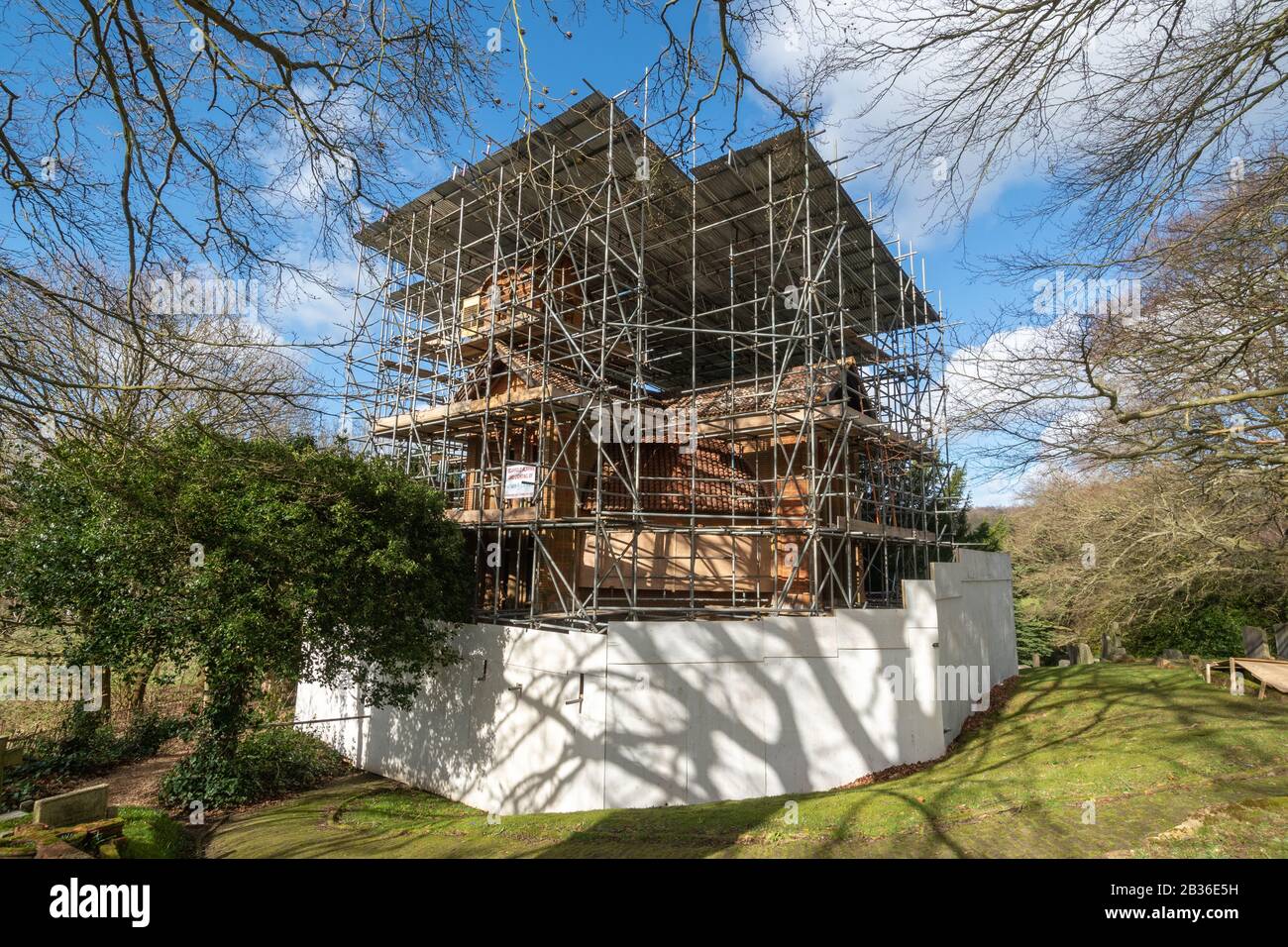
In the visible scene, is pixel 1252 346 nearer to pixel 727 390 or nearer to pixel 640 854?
pixel 727 390

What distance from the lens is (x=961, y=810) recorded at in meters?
6.59

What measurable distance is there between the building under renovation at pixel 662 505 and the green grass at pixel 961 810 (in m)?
0.85

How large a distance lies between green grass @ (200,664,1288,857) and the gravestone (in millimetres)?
1408

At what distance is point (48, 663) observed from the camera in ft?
35.9

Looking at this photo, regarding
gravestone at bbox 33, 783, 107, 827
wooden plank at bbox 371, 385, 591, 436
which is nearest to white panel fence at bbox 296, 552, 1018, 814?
wooden plank at bbox 371, 385, 591, 436

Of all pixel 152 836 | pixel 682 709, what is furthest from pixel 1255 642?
pixel 152 836

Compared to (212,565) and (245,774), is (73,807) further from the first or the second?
(212,565)

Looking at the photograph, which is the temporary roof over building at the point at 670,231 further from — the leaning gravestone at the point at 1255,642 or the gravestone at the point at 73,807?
the leaning gravestone at the point at 1255,642

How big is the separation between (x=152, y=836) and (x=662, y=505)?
347 inches

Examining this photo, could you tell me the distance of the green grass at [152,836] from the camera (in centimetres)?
685

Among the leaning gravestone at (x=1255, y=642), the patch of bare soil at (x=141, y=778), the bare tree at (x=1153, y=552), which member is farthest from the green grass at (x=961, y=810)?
the leaning gravestone at (x=1255, y=642)

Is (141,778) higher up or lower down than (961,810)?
lower down

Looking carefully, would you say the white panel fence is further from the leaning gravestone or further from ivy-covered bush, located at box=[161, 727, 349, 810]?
the leaning gravestone

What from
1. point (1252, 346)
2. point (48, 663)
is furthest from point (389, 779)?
point (1252, 346)
